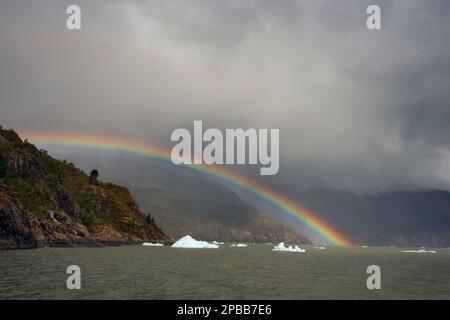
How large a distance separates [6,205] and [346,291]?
119m

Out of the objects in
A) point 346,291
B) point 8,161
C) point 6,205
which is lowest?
point 346,291

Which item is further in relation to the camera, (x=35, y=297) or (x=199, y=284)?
(x=199, y=284)

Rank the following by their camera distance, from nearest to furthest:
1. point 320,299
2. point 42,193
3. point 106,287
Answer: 1. point 320,299
2. point 106,287
3. point 42,193

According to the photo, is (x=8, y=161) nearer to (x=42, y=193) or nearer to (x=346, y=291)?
(x=42, y=193)
